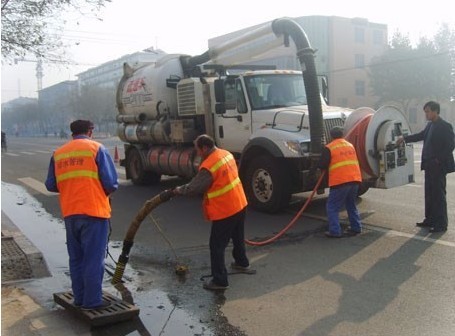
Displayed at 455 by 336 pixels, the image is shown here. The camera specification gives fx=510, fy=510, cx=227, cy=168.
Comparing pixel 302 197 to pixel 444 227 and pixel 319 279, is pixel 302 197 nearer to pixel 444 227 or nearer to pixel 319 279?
pixel 444 227

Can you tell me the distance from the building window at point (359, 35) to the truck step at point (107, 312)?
5869 centimetres

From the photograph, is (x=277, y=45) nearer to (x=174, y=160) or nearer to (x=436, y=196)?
(x=174, y=160)

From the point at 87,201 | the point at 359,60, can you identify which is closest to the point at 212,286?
the point at 87,201

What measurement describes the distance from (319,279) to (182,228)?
10.7 ft

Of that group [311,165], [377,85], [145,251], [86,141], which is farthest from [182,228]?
[377,85]

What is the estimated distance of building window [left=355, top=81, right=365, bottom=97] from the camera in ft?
195

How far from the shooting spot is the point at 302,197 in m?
10.3

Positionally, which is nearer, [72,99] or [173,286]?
[173,286]

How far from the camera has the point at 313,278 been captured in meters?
5.46

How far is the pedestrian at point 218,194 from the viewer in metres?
5.12

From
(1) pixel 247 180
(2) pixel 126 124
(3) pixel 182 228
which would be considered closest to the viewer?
(3) pixel 182 228

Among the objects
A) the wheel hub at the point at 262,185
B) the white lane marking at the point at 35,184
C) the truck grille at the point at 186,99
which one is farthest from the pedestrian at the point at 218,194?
the white lane marking at the point at 35,184

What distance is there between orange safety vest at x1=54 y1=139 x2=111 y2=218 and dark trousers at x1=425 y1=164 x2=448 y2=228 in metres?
4.77

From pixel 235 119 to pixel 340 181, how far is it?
3.34m
